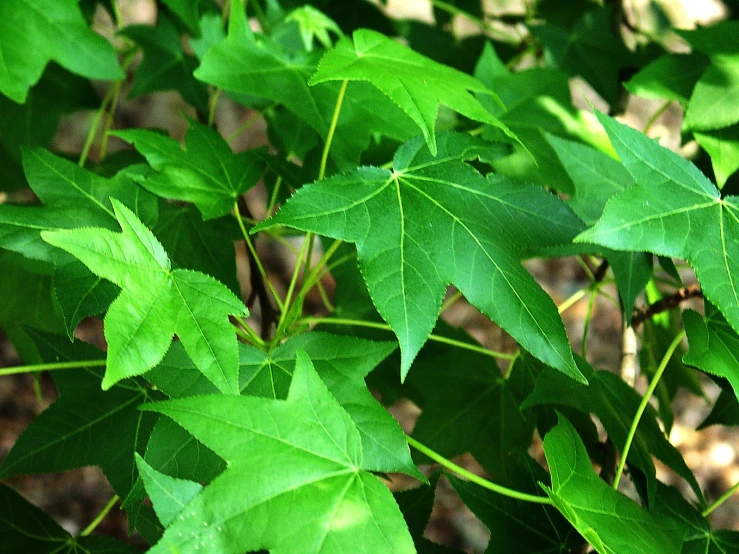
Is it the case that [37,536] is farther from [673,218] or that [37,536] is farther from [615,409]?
[673,218]

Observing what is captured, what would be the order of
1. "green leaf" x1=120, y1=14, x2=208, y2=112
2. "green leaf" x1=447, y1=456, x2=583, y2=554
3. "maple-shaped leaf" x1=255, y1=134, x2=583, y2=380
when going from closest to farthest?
"maple-shaped leaf" x1=255, y1=134, x2=583, y2=380, "green leaf" x1=447, y1=456, x2=583, y2=554, "green leaf" x1=120, y1=14, x2=208, y2=112

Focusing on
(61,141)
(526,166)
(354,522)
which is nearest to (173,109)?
(61,141)

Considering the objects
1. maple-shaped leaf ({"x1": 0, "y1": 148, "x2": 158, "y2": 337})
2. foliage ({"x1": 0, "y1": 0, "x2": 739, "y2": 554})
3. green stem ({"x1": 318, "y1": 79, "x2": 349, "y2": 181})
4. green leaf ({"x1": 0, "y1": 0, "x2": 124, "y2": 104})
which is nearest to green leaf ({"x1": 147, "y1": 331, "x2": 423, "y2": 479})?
foliage ({"x1": 0, "y1": 0, "x2": 739, "y2": 554})

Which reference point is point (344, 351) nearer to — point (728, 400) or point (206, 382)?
point (206, 382)

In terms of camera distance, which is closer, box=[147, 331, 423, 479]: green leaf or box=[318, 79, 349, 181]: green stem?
box=[147, 331, 423, 479]: green leaf

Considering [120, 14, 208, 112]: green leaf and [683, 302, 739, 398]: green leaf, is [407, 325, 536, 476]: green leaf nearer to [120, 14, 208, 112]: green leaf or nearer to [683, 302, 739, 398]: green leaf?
[683, 302, 739, 398]: green leaf

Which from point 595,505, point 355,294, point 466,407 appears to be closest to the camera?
point 595,505

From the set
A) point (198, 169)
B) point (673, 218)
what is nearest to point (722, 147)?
point (673, 218)
